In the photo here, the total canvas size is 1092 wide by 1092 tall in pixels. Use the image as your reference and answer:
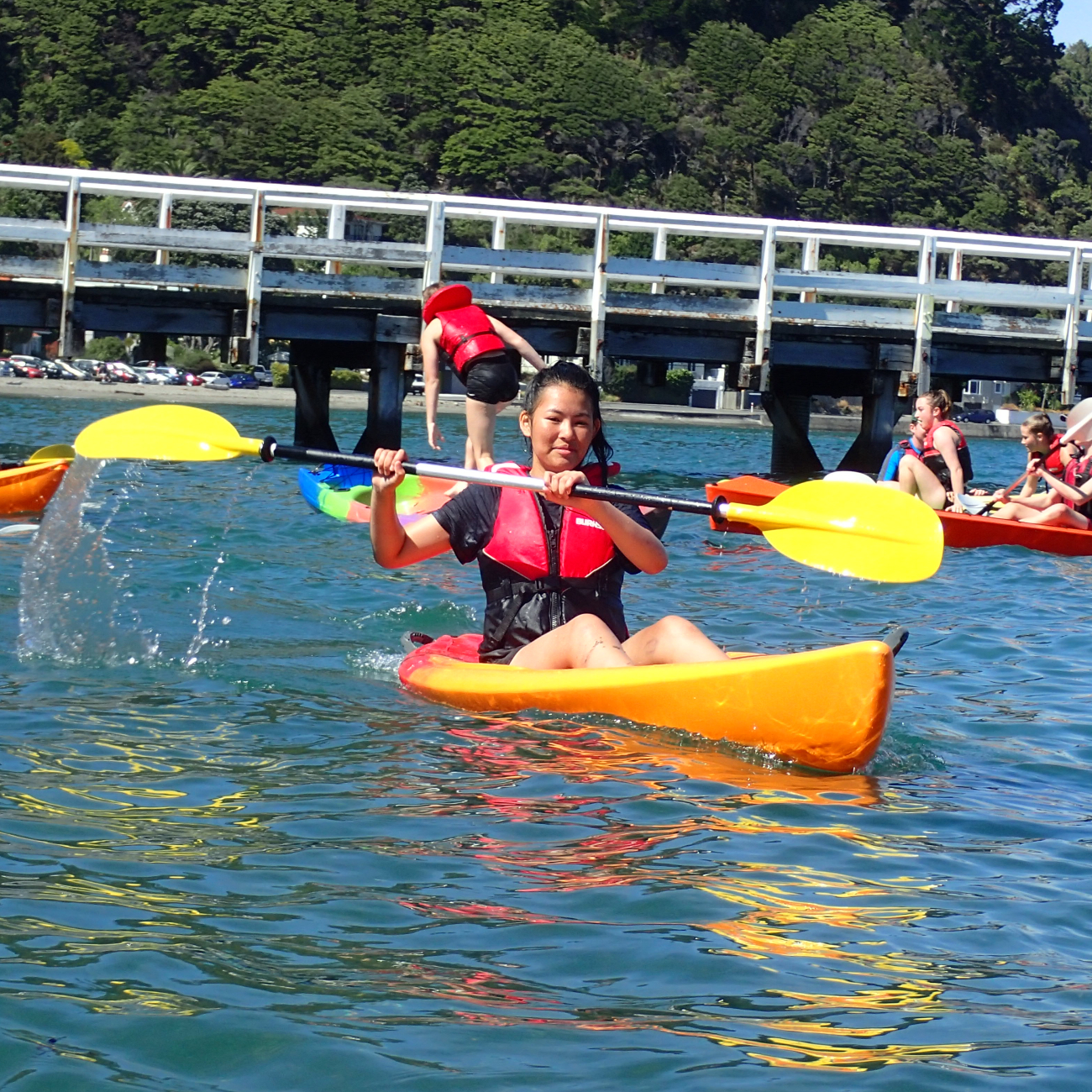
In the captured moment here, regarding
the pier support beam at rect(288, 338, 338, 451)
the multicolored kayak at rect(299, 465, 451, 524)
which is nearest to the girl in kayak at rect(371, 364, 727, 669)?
the multicolored kayak at rect(299, 465, 451, 524)

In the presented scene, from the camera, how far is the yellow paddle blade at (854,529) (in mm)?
5133

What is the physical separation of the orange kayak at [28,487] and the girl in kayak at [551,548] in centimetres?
496

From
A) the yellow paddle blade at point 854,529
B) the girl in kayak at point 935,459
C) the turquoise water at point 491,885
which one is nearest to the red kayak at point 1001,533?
the girl in kayak at point 935,459

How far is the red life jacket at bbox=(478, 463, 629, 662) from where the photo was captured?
529 centimetres

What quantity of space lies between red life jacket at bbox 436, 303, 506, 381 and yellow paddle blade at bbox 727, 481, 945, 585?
4480 mm

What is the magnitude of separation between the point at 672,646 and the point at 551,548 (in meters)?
0.53

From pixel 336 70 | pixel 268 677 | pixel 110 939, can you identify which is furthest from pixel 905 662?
pixel 336 70

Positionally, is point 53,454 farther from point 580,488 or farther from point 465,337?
point 580,488

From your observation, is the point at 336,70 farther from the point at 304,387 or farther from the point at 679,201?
the point at 304,387

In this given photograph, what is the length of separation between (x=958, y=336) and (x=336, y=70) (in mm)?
84866

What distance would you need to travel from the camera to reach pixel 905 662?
6711 mm

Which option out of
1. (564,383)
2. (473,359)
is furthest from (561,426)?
(473,359)

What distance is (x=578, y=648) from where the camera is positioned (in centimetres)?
525

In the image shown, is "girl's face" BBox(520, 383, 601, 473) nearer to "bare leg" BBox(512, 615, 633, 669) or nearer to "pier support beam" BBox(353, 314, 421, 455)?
"bare leg" BBox(512, 615, 633, 669)
